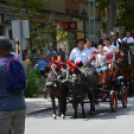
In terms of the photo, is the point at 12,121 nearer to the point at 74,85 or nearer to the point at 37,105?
the point at 74,85

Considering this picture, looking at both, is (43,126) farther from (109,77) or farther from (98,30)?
(98,30)

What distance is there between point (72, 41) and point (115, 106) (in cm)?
2382

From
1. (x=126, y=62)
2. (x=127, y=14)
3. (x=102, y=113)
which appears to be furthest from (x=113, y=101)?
(x=127, y=14)

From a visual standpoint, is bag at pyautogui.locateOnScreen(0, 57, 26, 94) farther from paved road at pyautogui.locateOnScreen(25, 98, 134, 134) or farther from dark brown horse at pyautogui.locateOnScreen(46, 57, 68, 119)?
dark brown horse at pyautogui.locateOnScreen(46, 57, 68, 119)

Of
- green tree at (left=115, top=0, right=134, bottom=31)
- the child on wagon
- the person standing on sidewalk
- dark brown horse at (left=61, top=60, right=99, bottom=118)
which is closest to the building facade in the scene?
green tree at (left=115, top=0, right=134, bottom=31)

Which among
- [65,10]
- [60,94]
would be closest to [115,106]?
[60,94]

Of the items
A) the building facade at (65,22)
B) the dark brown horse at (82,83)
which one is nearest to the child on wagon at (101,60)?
the dark brown horse at (82,83)

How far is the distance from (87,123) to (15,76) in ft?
14.8

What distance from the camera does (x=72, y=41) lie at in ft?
113

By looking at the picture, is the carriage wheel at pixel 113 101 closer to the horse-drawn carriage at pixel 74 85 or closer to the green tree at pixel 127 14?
the horse-drawn carriage at pixel 74 85

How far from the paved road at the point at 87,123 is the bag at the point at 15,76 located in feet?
11.0

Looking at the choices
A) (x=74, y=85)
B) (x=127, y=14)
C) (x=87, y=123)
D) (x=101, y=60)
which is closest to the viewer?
(x=87, y=123)

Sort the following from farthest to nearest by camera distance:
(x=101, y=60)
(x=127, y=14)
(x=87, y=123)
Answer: (x=127, y=14) < (x=101, y=60) < (x=87, y=123)

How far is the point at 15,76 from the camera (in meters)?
4.84
